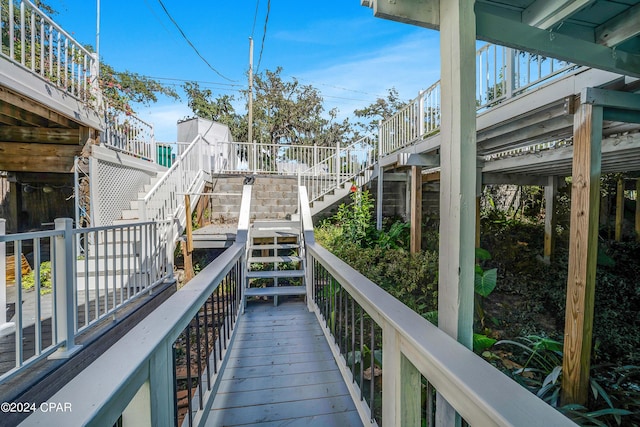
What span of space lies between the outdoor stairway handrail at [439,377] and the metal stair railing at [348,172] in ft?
19.2

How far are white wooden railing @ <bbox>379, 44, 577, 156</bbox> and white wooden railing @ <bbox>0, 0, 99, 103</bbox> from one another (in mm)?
4381

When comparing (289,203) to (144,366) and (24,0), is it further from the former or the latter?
(144,366)

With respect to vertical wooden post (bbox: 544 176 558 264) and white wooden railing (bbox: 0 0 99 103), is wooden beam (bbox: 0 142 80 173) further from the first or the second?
vertical wooden post (bbox: 544 176 558 264)

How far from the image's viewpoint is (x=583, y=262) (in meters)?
2.09

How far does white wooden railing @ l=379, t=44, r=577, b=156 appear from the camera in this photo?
2887 mm

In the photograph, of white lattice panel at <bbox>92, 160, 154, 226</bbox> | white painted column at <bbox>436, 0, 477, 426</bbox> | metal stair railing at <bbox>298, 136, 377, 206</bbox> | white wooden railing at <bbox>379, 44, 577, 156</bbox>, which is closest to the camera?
white painted column at <bbox>436, 0, 477, 426</bbox>

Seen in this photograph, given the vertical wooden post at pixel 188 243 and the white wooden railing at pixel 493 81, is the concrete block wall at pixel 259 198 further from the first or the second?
the white wooden railing at pixel 493 81

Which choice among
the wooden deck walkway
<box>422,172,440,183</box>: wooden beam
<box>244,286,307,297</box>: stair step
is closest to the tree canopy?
<box>422,172,440,183</box>: wooden beam

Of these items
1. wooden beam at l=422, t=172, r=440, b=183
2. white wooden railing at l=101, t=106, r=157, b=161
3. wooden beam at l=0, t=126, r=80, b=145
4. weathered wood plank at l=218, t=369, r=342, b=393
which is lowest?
weathered wood plank at l=218, t=369, r=342, b=393

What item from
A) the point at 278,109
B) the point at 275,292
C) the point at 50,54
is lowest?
the point at 275,292

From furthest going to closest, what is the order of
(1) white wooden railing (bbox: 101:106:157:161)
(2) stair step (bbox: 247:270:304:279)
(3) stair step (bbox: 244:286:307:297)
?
(1) white wooden railing (bbox: 101:106:157:161), (2) stair step (bbox: 247:270:304:279), (3) stair step (bbox: 244:286:307:297)

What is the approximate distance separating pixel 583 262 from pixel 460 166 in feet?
6.14

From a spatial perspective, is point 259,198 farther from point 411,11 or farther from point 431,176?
point 411,11

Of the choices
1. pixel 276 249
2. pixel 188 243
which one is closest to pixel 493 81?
pixel 276 249
